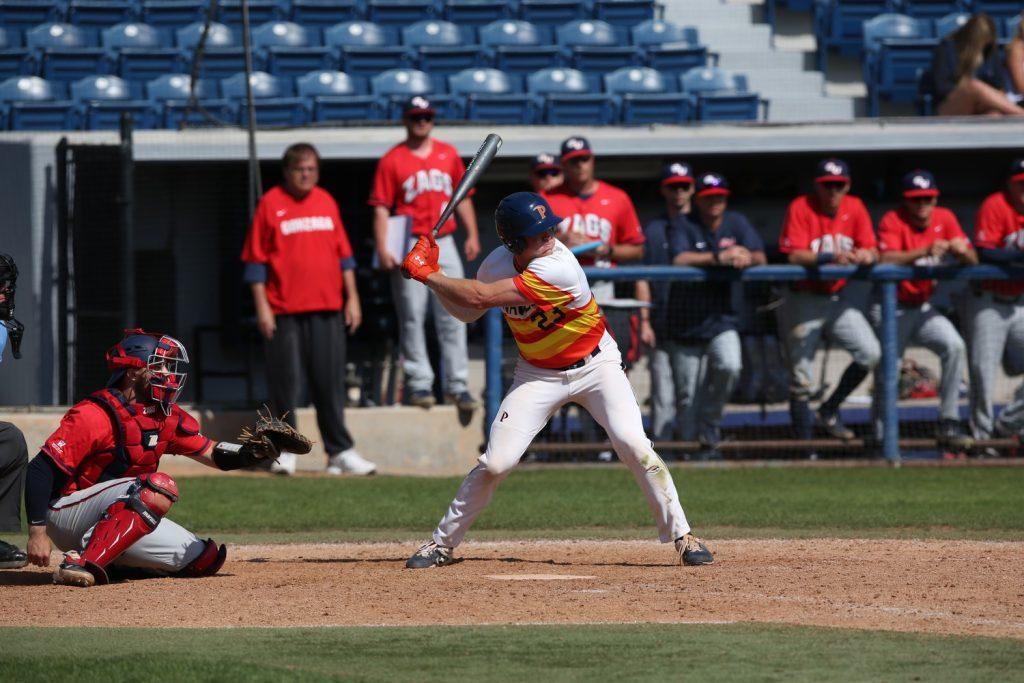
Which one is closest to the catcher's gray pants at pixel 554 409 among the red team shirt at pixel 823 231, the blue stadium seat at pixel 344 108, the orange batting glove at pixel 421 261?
the orange batting glove at pixel 421 261

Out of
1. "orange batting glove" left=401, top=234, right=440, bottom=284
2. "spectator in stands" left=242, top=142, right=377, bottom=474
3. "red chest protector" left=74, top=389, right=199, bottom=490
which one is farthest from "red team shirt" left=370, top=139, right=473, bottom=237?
"red chest protector" left=74, top=389, right=199, bottom=490

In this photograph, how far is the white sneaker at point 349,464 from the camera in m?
11.1

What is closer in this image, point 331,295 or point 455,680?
point 455,680

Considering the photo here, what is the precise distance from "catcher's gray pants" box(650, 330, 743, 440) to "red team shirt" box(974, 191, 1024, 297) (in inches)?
82.9

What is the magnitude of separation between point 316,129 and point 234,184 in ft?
3.73

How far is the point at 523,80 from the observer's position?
15.6m

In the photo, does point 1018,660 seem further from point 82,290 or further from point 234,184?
point 234,184

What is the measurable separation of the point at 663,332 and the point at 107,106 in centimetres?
658

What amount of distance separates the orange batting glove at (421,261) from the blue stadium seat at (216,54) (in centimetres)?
940

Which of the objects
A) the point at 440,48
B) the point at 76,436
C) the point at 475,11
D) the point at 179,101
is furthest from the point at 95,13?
the point at 76,436

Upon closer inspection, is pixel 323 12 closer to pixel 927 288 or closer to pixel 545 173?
pixel 545 173

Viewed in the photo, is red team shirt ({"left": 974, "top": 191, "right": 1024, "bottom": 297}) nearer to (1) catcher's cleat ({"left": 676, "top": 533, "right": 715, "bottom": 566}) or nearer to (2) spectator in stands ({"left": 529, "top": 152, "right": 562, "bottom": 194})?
(2) spectator in stands ({"left": 529, "top": 152, "right": 562, "bottom": 194})

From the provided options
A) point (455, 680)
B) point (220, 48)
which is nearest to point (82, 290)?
point (220, 48)

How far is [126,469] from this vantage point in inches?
268
